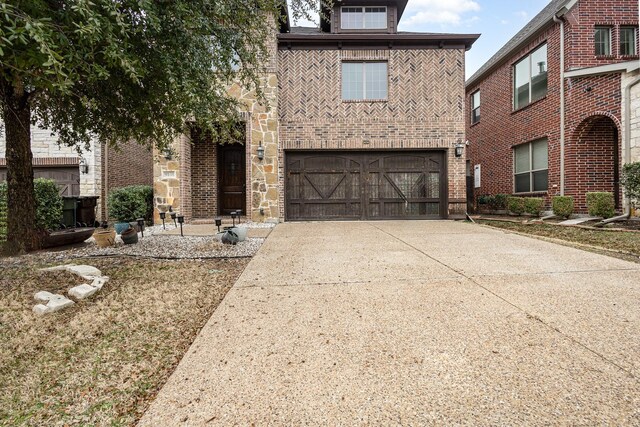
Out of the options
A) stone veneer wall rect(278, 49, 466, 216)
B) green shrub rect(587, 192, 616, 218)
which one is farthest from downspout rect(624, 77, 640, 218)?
stone veneer wall rect(278, 49, 466, 216)

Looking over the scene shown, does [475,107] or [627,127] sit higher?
[475,107]

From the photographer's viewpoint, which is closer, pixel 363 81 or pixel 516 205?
pixel 363 81

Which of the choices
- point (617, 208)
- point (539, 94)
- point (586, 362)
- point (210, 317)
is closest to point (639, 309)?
point (586, 362)

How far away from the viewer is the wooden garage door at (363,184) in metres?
9.38

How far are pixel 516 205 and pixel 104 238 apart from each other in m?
10.9

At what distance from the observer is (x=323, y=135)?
9.16 m

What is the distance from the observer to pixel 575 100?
8.67m

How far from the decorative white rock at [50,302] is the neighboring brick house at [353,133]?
6218 millimetres

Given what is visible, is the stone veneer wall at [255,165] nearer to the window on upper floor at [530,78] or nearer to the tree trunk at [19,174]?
the tree trunk at [19,174]

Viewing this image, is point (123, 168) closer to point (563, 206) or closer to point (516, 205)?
point (516, 205)

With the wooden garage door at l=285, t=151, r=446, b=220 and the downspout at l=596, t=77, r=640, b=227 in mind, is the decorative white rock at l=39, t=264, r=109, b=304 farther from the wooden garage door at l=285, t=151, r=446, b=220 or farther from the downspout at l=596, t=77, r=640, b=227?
the downspout at l=596, t=77, r=640, b=227

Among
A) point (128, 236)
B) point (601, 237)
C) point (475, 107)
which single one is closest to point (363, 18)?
point (475, 107)

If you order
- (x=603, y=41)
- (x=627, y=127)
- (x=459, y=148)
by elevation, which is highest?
(x=603, y=41)

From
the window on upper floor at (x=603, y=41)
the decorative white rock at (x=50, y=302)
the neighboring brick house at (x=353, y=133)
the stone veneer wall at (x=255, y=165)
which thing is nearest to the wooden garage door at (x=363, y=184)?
the neighboring brick house at (x=353, y=133)
